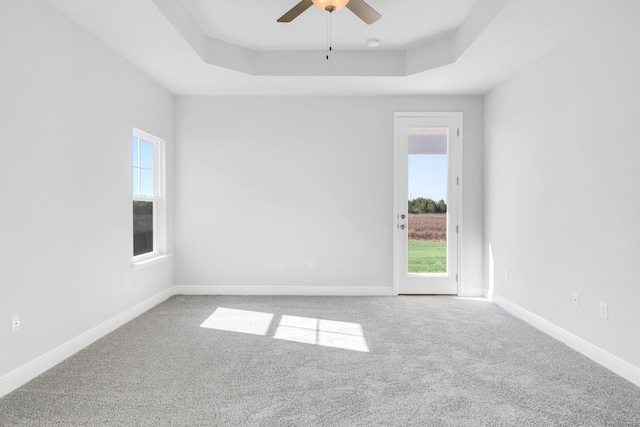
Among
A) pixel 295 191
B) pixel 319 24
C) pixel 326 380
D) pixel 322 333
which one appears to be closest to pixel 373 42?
pixel 319 24

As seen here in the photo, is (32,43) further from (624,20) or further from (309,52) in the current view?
(624,20)

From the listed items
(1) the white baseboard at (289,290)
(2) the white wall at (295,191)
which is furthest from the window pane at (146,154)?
(1) the white baseboard at (289,290)

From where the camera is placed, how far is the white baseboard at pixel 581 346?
7.95 feet

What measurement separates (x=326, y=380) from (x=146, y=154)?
3.28 meters

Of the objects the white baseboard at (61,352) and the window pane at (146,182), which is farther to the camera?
the window pane at (146,182)

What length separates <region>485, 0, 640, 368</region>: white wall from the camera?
8.09ft

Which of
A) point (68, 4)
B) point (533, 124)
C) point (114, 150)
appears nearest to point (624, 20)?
point (533, 124)

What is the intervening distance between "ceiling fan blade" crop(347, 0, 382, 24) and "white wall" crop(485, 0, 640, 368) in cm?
164

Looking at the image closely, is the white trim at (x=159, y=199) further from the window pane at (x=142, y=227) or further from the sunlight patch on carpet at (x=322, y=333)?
the sunlight patch on carpet at (x=322, y=333)

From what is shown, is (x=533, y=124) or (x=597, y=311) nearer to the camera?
(x=597, y=311)

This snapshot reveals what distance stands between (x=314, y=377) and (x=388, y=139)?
3.20m

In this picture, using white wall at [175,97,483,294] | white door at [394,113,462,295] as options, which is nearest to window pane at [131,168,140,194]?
white wall at [175,97,483,294]

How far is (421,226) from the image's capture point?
4.80 metres

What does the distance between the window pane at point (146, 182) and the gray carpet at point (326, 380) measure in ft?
4.72
